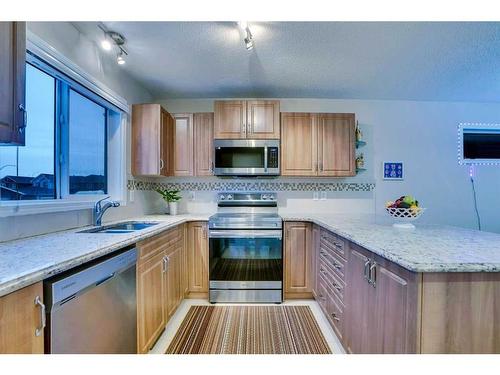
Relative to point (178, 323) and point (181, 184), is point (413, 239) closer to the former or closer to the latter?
point (178, 323)

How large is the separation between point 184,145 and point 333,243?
202 centimetres

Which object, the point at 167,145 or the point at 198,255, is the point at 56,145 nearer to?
the point at 167,145

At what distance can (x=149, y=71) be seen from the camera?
2418mm

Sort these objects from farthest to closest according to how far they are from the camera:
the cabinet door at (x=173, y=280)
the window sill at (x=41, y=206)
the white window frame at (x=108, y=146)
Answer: the cabinet door at (x=173, y=280) → the white window frame at (x=108, y=146) → the window sill at (x=41, y=206)

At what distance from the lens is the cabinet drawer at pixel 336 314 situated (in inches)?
68.5

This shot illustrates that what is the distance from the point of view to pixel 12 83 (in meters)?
0.95

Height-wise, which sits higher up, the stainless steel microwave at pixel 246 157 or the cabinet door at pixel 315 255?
the stainless steel microwave at pixel 246 157

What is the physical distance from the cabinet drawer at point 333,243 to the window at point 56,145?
2062mm

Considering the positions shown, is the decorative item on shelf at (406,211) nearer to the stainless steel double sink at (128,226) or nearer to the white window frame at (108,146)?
the stainless steel double sink at (128,226)

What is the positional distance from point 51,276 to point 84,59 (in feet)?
5.61

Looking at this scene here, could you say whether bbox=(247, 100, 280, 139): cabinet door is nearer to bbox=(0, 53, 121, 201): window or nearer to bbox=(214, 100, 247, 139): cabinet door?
bbox=(214, 100, 247, 139): cabinet door

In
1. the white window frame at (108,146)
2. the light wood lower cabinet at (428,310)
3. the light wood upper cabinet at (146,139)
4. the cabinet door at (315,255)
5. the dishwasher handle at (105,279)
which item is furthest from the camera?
the light wood upper cabinet at (146,139)

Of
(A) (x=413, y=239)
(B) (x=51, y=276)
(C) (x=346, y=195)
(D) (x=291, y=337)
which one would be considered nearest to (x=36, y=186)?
(B) (x=51, y=276)

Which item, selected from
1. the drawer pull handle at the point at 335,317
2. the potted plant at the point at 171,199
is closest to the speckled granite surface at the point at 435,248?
the drawer pull handle at the point at 335,317
